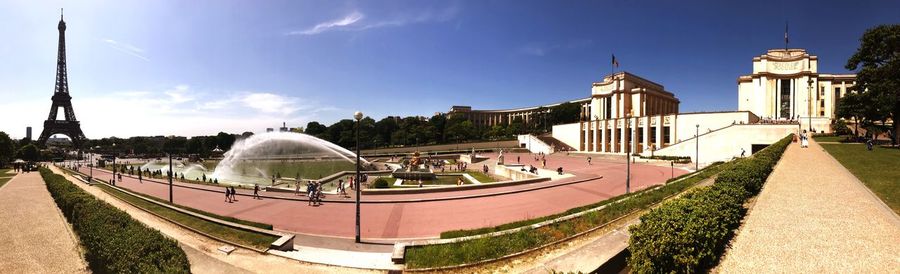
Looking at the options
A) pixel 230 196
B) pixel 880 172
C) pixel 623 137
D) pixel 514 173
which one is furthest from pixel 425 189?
pixel 623 137

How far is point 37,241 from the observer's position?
522 inches

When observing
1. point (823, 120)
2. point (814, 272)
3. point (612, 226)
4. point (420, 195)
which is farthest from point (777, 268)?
point (823, 120)

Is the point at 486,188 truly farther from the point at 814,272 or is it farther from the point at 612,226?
the point at 814,272

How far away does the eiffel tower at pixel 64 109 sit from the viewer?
7250cm

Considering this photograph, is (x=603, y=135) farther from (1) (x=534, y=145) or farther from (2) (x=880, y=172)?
(2) (x=880, y=172)

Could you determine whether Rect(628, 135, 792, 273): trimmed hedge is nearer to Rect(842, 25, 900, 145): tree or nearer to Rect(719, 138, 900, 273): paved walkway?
Rect(719, 138, 900, 273): paved walkway

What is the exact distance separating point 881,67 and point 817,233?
32.7 m

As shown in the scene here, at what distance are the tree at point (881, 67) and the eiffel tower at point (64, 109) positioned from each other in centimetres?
12224

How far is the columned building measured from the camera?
62094 mm

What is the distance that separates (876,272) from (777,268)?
153 cm

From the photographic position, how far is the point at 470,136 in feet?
324

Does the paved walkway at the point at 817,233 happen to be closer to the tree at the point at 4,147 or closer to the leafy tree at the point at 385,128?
the tree at the point at 4,147

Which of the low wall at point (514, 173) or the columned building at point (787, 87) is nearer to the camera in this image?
the low wall at point (514, 173)

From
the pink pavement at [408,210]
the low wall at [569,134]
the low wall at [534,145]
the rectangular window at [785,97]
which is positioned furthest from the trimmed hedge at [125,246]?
the rectangular window at [785,97]
